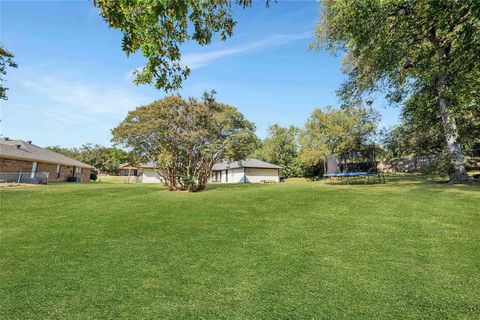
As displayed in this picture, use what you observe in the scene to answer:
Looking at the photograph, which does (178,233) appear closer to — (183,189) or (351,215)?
(351,215)

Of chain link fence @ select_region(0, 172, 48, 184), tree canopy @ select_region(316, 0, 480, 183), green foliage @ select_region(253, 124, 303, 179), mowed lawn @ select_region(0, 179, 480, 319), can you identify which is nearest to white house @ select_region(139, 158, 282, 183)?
green foliage @ select_region(253, 124, 303, 179)

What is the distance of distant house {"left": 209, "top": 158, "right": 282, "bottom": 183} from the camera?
3712cm

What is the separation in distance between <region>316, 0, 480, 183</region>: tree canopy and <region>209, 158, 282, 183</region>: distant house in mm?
21141

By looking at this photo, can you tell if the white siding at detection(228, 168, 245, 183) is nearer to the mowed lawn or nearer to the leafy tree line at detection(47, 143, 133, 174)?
the mowed lawn

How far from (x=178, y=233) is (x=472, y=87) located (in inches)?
468

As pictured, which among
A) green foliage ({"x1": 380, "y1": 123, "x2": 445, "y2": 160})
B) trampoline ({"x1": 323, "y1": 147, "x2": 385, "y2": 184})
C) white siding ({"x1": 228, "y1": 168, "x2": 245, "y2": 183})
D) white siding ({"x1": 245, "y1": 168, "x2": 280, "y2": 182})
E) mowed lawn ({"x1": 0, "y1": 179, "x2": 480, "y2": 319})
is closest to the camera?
mowed lawn ({"x1": 0, "y1": 179, "x2": 480, "y2": 319})

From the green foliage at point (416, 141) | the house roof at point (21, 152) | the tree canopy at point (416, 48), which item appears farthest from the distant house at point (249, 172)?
the tree canopy at point (416, 48)

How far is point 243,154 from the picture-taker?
18.5 m

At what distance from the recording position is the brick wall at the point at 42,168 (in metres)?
25.4

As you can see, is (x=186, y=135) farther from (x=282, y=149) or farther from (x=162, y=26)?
(x=282, y=149)

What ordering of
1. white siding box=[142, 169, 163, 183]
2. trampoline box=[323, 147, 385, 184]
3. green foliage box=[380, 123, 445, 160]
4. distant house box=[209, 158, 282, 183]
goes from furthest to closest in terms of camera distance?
white siding box=[142, 169, 163, 183] → distant house box=[209, 158, 282, 183] → green foliage box=[380, 123, 445, 160] → trampoline box=[323, 147, 385, 184]

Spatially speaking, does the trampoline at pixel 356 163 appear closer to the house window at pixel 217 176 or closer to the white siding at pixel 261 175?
the white siding at pixel 261 175

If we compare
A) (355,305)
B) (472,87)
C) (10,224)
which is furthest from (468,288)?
(10,224)

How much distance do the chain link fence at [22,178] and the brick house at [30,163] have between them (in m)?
0.29
